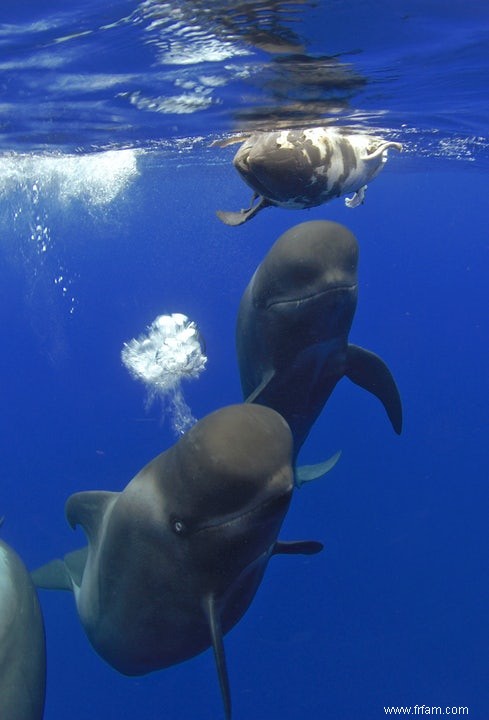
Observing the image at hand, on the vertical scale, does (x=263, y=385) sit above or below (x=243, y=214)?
below

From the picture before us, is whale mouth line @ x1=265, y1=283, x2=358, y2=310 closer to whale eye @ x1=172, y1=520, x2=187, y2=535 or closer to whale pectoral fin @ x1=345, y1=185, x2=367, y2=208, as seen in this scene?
whale pectoral fin @ x1=345, y1=185, x2=367, y2=208

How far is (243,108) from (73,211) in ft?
92.6

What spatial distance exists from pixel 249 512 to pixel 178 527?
716 mm

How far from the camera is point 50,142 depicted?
16141mm

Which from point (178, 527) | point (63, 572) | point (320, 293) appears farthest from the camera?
point (63, 572)

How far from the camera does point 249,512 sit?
507 centimetres

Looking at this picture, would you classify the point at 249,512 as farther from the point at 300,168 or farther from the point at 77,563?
the point at 77,563

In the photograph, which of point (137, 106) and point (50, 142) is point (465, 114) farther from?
point (50, 142)

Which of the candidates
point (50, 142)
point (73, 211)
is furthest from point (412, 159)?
point (73, 211)

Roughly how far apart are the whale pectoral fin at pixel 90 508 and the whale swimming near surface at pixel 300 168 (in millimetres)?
3408

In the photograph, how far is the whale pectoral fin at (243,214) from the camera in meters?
7.12

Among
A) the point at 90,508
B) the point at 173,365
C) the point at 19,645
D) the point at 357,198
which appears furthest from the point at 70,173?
the point at 19,645

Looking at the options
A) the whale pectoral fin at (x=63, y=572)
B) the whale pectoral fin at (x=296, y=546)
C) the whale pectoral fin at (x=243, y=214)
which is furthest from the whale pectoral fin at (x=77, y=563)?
the whale pectoral fin at (x=243, y=214)

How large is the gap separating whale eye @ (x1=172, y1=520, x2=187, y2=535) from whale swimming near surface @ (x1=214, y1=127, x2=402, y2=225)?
10.9 feet
